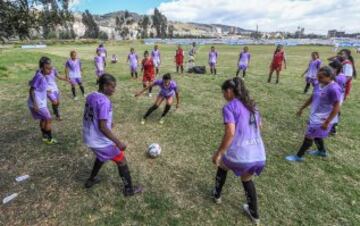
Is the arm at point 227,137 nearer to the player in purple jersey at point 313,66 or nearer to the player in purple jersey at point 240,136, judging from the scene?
the player in purple jersey at point 240,136

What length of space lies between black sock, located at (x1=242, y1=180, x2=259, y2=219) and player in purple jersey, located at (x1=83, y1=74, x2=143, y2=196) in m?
1.96

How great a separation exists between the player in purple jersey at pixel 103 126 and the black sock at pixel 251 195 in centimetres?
196

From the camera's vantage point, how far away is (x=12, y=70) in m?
18.6

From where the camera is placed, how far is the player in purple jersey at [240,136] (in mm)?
3652

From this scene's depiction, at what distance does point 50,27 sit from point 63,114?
4.86m

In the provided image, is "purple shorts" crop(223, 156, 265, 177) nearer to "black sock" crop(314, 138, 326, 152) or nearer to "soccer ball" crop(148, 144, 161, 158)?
"soccer ball" crop(148, 144, 161, 158)

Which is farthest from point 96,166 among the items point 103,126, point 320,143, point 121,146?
point 320,143

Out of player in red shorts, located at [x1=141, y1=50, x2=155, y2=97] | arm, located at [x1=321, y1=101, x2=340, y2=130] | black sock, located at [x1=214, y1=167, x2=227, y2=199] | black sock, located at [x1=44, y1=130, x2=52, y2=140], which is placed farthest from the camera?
player in red shorts, located at [x1=141, y1=50, x2=155, y2=97]

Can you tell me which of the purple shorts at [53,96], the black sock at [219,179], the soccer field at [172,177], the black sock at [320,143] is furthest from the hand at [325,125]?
the purple shorts at [53,96]

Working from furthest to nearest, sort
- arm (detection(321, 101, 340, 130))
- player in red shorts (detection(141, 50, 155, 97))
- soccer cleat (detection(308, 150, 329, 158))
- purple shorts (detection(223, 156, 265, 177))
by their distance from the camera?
1. player in red shorts (detection(141, 50, 155, 97))
2. soccer cleat (detection(308, 150, 329, 158))
3. arm (detection(321, 101, 340, 130))
4. purple shorts (detection(223, 156, 265, 177))

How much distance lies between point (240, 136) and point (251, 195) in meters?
1.00

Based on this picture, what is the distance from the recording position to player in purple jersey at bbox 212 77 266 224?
3.65 meters

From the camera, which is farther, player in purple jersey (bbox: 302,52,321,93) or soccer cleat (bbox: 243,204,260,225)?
player in purple jersey (bbox: 302,52,321,93)

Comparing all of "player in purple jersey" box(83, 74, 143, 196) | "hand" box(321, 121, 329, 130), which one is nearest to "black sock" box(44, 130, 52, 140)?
"player in purple jersey" box(83, 74, 143, 196)
